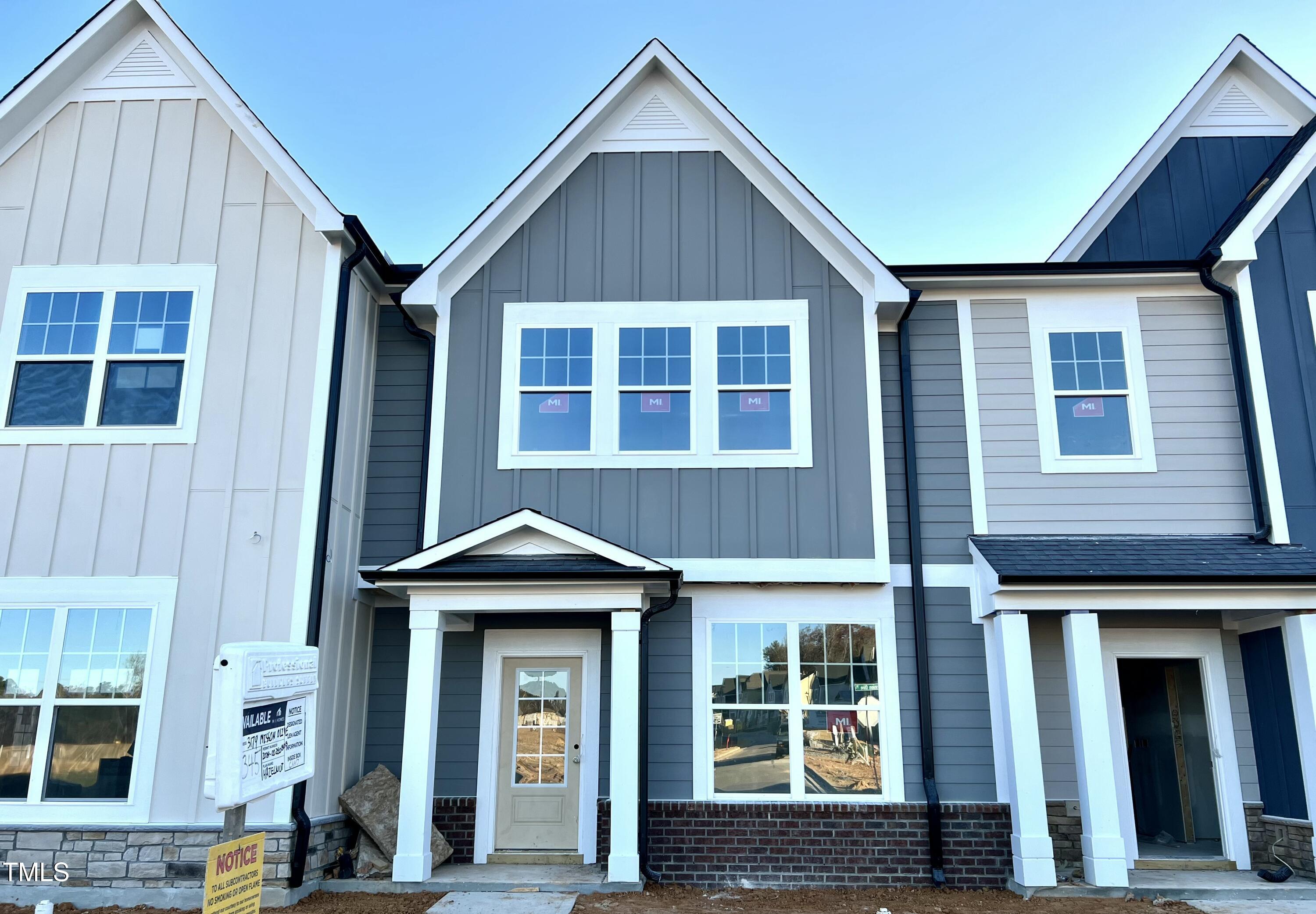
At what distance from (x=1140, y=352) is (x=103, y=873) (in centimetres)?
1162

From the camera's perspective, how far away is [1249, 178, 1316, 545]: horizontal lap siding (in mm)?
10070

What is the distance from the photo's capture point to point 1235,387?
1048cm

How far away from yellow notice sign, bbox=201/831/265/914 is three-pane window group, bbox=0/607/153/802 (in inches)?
166

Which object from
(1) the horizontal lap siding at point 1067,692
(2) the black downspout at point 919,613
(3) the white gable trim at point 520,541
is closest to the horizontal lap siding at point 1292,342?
(1) the horizontal lap siding at point 1067,692

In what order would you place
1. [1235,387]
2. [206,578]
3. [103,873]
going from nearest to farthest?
1. [103,873]
2. [206,578]
3. [1235,387]

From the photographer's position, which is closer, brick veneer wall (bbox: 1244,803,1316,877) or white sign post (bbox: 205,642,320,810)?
white sign post (bbox: 205,642,320,810)

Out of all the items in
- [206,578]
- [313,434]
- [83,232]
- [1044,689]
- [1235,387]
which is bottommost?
[1044,689]

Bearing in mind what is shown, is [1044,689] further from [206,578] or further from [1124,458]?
[206,578]

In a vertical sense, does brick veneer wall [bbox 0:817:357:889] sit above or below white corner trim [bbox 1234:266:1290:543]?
below

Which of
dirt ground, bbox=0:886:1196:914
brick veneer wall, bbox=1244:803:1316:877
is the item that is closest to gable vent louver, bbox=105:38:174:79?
dirt ground, bbox=0:886:1196:914

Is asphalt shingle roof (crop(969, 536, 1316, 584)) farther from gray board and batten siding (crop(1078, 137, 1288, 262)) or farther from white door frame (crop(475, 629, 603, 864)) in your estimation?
white door frame (crop(475, 629, 603, 864))

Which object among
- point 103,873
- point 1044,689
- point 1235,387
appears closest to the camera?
point 103,873

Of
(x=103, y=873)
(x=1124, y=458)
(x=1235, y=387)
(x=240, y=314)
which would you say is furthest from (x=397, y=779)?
(x=1235, y=387)

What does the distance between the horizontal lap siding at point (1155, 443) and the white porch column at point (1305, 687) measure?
133cm
